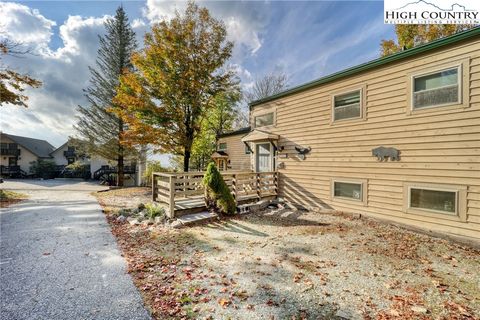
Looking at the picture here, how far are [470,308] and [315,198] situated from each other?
17.6ft

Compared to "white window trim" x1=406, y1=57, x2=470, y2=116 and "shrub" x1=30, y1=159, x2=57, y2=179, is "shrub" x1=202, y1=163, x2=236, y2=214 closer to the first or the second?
"white window trim" x1=406, y1=57, x2=470, y2=116

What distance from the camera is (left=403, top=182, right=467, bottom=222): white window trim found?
4.85 metres

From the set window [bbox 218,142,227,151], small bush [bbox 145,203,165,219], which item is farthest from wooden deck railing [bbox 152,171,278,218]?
window [bbox 218,142,227,151]

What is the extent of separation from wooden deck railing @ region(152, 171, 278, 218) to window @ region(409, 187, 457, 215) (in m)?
4.94

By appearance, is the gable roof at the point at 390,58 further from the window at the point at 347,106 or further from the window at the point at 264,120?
the window at the point at 264,120

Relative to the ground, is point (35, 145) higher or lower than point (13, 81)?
lower

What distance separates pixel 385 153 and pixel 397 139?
19.9 inches

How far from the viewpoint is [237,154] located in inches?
616

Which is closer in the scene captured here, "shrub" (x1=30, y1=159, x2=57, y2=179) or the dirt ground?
the dirt ground

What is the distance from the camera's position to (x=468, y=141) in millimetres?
4809

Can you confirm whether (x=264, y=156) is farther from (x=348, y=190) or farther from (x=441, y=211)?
(x=441, y=211)

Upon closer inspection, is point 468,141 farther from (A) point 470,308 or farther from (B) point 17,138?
(B) point 17,138

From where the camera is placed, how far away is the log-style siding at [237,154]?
49.0 feet

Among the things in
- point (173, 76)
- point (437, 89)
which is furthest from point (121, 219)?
point (437, 89)
